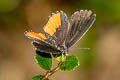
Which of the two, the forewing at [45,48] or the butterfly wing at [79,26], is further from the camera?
the butterfly wing at [79,26]

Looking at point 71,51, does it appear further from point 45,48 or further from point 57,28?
point 45,48

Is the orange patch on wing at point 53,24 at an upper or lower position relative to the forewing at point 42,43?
upper

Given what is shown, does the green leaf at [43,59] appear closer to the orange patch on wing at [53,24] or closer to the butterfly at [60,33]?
the butterfly at [60,33]

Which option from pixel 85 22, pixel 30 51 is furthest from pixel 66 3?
pixel 85 22

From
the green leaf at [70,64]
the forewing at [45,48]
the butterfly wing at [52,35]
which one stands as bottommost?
the green leaf at [70,64]

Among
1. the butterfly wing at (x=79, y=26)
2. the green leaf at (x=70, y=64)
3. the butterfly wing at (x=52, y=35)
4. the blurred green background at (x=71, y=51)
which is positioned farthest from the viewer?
the blurred green background at (x=71, y=51)

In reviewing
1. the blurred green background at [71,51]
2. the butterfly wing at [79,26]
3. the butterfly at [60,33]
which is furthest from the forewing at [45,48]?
the blurred green background at [71,51]
